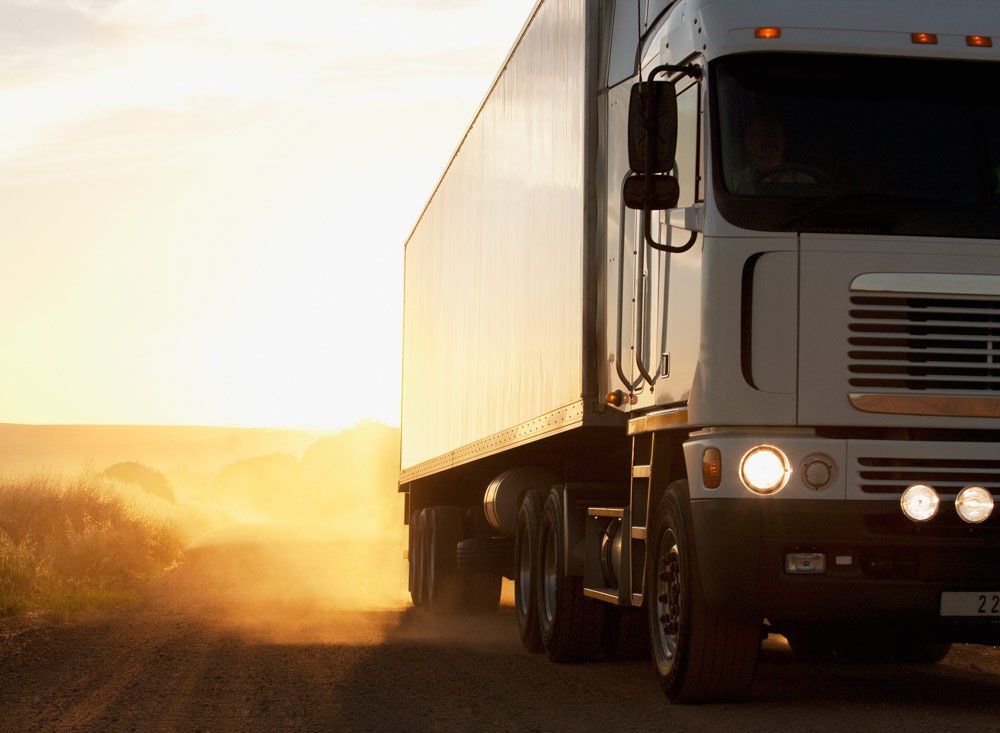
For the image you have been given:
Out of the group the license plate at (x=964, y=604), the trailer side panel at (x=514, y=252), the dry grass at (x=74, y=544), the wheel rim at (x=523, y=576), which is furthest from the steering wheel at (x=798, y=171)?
the dry grass at (x=74, y=544)

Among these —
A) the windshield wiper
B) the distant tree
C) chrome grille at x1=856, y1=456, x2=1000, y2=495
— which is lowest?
the distant tree

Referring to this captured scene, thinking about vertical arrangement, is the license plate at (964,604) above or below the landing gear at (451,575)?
above

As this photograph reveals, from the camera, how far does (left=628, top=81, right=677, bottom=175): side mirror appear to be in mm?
7672

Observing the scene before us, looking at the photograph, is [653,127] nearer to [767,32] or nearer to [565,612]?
[767,32]

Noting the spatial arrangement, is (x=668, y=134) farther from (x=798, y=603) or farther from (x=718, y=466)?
(x=798, y=603)

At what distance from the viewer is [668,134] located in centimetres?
771

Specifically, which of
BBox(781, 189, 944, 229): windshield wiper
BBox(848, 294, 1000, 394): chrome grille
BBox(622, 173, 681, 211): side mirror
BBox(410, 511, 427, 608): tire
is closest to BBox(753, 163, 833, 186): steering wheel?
BBox(781, 189, 944, 229): windshield wiper

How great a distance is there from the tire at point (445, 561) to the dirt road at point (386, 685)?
1674mm

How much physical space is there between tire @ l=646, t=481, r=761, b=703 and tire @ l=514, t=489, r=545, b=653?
123 inches

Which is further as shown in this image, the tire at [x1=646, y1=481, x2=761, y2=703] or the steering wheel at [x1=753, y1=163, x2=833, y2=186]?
the tire at [x1=646, y1=481, x2=761, y2=703]

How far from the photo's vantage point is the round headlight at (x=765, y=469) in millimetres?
7469

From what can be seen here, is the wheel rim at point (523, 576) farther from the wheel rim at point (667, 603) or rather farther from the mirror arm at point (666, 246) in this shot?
the mirror arm at point (666, 246)

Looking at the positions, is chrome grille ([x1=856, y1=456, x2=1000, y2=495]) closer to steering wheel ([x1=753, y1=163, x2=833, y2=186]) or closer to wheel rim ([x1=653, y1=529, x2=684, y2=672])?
wheel rim ([x1=653, y1=529, x2=684, y2=672])

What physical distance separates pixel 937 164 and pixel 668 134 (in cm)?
A: 138
